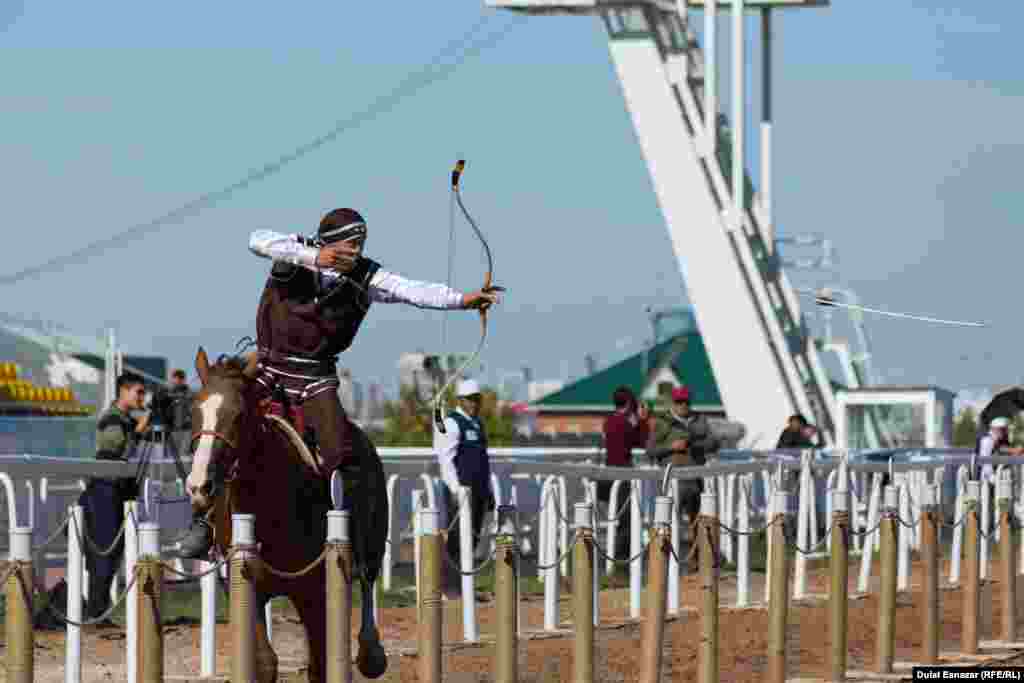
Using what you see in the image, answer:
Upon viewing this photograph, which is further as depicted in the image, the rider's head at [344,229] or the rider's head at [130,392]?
the rider's head at [130,392]

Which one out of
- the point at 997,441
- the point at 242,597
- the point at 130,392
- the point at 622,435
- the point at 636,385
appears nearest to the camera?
the point at 242,597

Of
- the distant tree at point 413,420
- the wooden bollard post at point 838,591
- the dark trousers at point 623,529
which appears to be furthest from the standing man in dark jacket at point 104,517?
the distant tree at point 413,420

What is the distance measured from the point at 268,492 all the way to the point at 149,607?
4.70 feet

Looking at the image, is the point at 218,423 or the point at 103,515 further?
the point at 103,515

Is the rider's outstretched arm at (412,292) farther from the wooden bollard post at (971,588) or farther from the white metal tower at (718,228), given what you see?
the white metal tower at (718,228)

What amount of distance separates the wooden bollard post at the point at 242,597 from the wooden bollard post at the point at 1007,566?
8684mm

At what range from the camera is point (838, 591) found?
15.3 meters

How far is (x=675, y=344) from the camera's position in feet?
357

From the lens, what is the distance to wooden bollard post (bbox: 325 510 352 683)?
36.8 ft

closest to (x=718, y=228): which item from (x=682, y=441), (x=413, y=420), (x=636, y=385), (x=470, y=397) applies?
(x=682, y=441)

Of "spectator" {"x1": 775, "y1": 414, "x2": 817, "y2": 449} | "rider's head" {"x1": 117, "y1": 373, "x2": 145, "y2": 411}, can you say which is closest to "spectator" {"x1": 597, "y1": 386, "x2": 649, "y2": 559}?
"spectator" {"x1": 775, "y1": 414, "x2": 817, "y2": 449}

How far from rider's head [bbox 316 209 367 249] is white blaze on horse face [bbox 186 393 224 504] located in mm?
1450

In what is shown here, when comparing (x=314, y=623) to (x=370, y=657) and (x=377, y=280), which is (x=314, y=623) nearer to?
(x=370, y=657)

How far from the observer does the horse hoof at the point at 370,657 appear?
12758mm
